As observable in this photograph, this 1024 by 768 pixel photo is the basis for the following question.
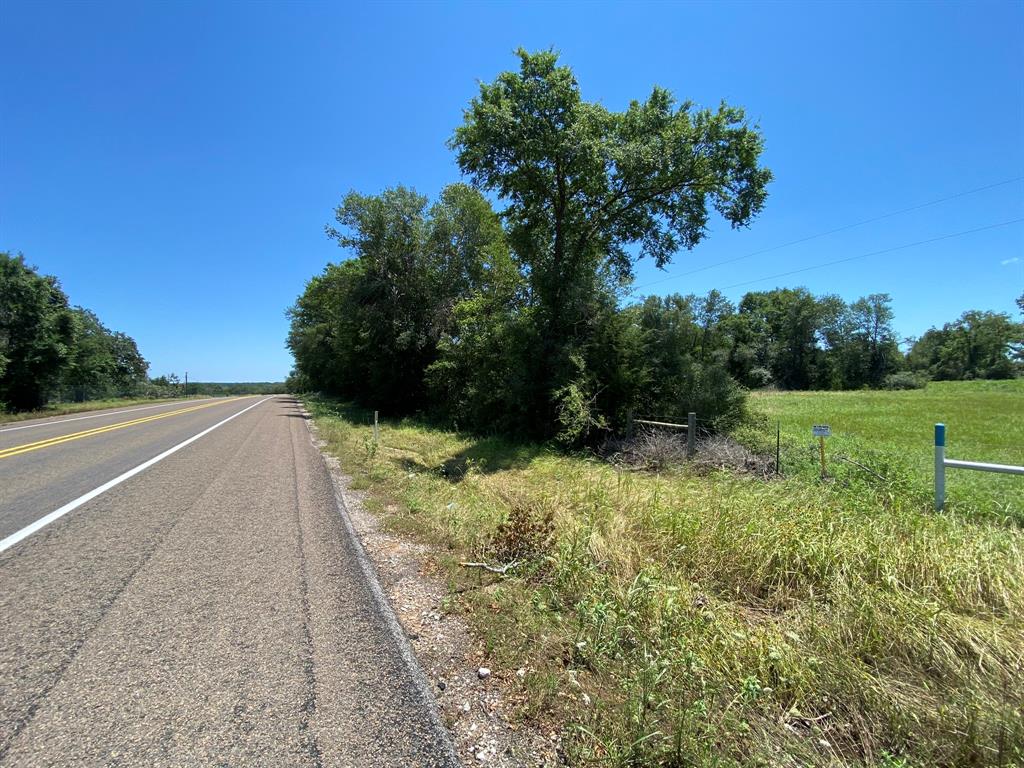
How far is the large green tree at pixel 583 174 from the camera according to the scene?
45.9 feet

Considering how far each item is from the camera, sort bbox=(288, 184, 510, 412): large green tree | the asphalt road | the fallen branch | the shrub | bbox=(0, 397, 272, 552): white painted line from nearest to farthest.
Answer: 1. the asphalt road
2. the fallen branch
3. bbox=(0, 397, 272, 552): white painted line
4. bbox=(288, 184, 510, 412): large green tree
5. the shrub

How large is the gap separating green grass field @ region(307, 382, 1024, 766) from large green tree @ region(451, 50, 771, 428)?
8331 millimetres

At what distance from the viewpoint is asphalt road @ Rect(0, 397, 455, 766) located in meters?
2.20

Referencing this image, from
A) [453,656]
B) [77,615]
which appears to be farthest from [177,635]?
[453,656]

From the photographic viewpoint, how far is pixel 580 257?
15.7 metres

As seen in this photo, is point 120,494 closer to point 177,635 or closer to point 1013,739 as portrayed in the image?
point 177,635

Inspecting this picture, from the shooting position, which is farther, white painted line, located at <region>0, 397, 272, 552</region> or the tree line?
the tree line

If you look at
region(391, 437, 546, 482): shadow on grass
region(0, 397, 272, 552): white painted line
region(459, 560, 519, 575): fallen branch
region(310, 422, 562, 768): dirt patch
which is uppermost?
region(0, 397, 272, 552): white painted line

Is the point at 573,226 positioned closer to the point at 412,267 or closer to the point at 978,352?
the point at 412,267

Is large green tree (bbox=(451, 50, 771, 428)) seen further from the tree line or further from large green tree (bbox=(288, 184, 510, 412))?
large green tree (bbox=(288, 184, 510, 412))

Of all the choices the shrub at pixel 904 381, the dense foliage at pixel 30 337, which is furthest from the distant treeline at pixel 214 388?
the shrub at pixel 904 381

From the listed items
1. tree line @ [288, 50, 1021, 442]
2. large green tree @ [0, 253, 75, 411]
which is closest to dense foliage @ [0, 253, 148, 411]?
large green tree @ [0, 253, 75, 411]

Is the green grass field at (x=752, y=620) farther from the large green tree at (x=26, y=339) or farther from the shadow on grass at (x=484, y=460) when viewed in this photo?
the large green tree at (x=26, y=339)

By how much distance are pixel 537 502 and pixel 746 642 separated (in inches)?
147
